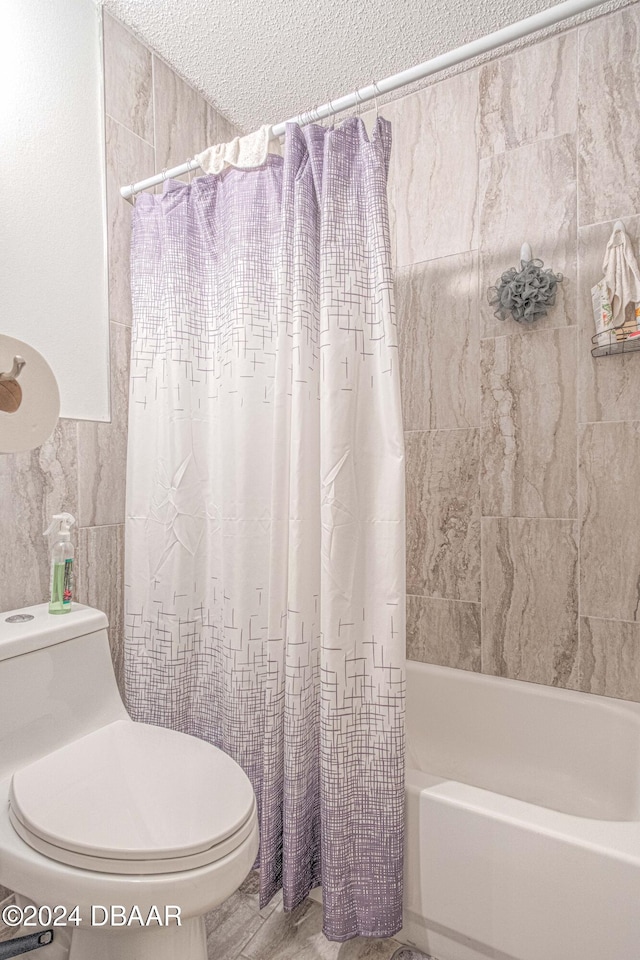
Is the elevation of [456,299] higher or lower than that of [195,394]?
higher

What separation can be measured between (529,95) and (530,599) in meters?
1.61

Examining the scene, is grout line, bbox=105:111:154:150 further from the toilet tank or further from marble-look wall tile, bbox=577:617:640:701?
marble-look wall tile, bbox=577:617:640:701

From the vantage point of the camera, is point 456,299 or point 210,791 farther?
point 456,299

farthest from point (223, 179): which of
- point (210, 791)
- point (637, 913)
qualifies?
point (637, 913)

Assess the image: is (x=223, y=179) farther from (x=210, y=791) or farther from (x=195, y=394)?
(x=210, y=791)

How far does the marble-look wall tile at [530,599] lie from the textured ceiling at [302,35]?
1.54 meters

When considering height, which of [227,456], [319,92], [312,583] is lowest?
[312,583]

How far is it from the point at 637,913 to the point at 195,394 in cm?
147

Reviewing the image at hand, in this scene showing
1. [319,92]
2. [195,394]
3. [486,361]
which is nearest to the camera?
[195,394]

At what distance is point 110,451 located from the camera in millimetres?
1598

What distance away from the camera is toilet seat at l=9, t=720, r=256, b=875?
864 millimetres

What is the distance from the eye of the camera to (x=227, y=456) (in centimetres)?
143

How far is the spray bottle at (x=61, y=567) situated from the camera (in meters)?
1.33

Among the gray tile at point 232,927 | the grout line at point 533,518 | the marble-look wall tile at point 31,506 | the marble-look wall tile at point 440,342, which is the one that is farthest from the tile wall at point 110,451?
the grout line at point 533,518
